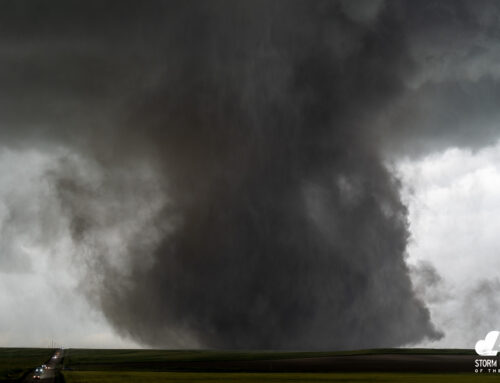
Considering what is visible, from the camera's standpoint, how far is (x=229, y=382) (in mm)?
81500

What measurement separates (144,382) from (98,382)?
21.0ft

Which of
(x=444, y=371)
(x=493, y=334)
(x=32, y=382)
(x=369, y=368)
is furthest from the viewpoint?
(x=493, y=334)

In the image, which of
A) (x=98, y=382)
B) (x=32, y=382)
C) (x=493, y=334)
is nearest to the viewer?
(x=98, y=382)

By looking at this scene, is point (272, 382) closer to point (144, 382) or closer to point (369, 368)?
point (144, 382)

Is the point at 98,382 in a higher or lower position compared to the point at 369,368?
lower

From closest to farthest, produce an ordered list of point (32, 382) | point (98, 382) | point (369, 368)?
point (98, 382) < point (32, 382) < point (369, 368)

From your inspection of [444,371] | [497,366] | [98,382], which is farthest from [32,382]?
[497,366]

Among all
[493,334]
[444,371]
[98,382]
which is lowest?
[98,382]

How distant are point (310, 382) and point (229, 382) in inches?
484

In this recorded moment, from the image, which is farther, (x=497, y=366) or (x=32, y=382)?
(x=497, y=366)

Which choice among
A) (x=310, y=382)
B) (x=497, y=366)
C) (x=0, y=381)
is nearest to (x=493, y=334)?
(x=497, y=366)

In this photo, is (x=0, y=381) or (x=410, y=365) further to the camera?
(x=410, y=365)

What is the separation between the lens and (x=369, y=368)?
118m

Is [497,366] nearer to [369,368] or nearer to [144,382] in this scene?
[369,368]
